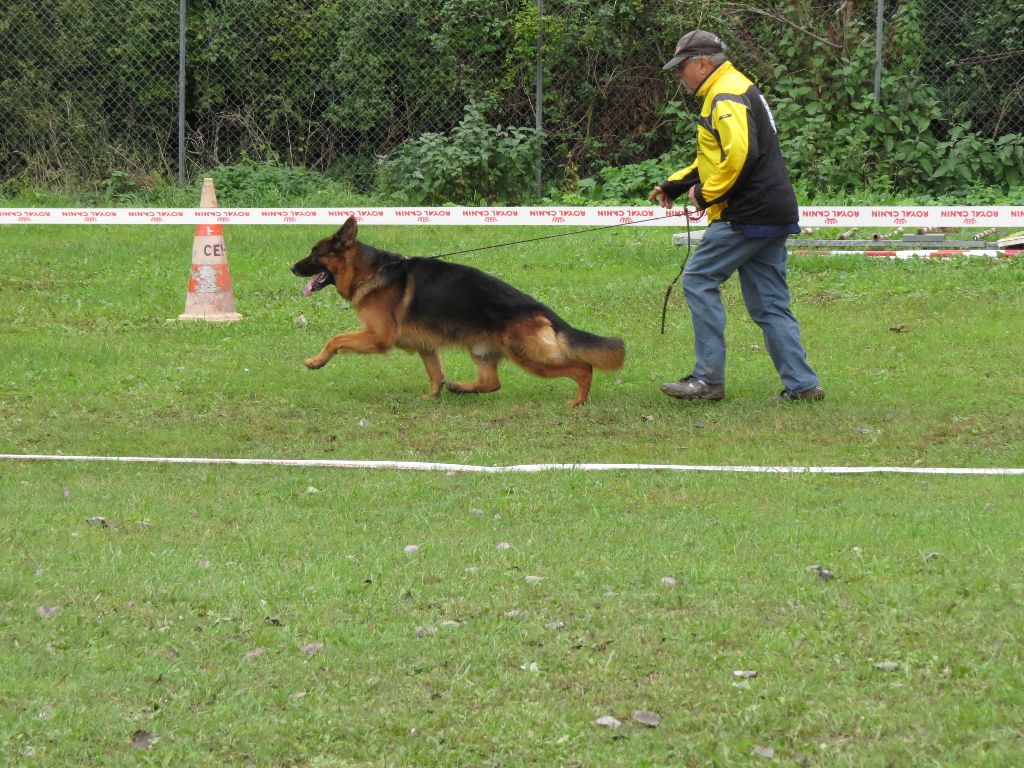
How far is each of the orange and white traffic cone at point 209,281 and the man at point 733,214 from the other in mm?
4134

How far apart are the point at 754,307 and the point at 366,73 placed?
31.4 feet

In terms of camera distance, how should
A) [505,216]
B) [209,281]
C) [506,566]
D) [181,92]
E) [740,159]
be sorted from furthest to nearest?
[181,92], [505,216], [209,281], [740,159], [506,566]

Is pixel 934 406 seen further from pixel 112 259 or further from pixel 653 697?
pixel 112 259

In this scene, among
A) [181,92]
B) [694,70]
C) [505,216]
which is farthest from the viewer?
[181,92]

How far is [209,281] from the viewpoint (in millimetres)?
10977

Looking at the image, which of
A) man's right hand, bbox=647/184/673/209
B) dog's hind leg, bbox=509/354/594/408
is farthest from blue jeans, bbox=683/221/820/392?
dog's hind leg, bbox=509/354/594/408

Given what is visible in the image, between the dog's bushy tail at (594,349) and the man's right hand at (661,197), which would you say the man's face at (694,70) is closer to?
the man's right hand at (661,197)

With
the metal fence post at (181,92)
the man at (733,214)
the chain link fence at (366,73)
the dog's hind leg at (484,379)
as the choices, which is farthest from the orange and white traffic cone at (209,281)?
the chain link fence at (366,73)

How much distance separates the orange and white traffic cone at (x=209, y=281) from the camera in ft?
35.9

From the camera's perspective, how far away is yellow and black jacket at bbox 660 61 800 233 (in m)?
7.74

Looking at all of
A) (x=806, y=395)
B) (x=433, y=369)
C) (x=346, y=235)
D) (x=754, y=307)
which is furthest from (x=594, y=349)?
(x=346, y=235)

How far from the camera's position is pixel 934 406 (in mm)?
8023

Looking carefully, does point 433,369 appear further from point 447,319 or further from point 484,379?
point 447,319

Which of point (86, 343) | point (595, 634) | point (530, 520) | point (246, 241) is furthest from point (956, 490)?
point (246, 241)
